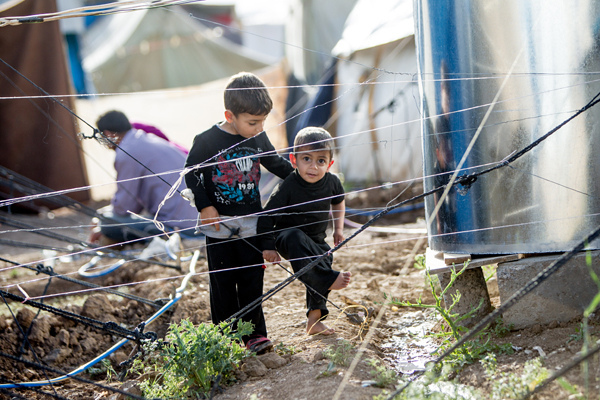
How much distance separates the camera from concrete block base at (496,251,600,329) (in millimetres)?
2584

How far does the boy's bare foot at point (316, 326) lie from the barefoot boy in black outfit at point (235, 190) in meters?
0.23

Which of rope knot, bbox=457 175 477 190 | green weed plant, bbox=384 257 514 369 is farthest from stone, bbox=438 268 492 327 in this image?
rope knot, bbox=457 175 477 190

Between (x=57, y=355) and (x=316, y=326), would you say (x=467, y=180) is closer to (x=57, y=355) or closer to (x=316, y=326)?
(x=316, y=326)

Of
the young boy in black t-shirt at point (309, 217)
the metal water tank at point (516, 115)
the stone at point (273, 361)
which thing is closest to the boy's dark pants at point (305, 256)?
the young boy in black t-shirt at point (309, 217)

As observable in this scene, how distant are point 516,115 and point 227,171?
1.29 m

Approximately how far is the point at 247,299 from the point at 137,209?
2.78 meters

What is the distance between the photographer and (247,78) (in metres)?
2.85

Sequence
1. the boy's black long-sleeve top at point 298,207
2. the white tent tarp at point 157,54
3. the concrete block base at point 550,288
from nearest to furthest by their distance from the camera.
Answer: the concrete block base at point 550,288, the boy's black long-sleeve top at point 298,207, the white tent tarp at point 157,54

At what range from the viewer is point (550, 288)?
2.62 meters

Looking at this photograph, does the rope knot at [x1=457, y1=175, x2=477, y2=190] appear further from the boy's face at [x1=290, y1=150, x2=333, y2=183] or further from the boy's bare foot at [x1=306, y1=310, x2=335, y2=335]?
the boy's bare foot at [x1=306, y1=310, x2=335, y2=335]

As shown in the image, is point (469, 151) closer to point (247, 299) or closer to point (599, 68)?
point (599, 68)

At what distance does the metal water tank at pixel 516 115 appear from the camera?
2482 mm

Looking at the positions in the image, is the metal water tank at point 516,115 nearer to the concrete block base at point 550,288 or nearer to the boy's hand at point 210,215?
the concrete block base at point 550,288

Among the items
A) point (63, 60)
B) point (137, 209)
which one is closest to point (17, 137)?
point (63, 60)
